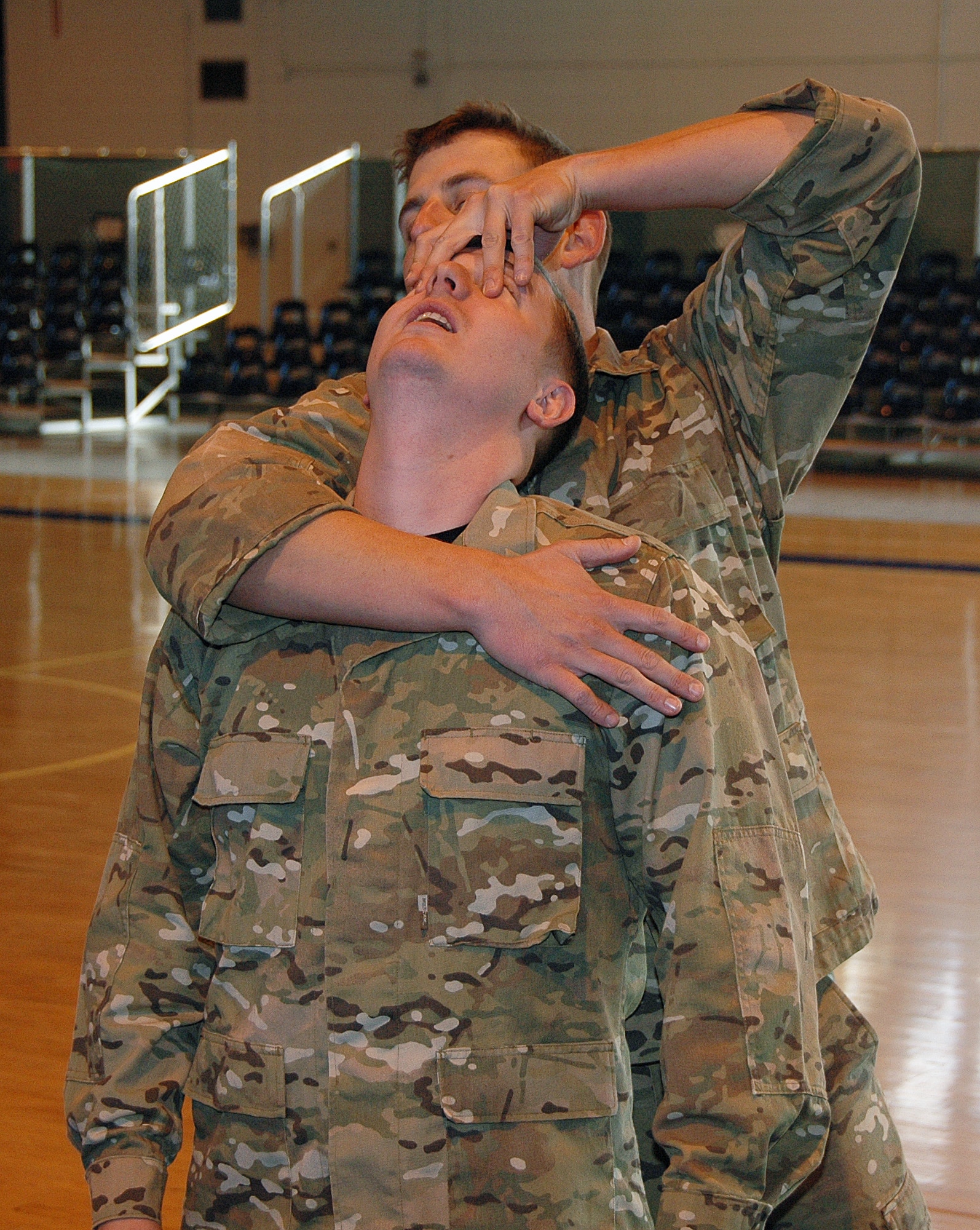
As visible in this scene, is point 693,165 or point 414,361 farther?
point 693,165

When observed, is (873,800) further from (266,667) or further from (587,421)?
(266,667)

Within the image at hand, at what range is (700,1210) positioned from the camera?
3.45 feet

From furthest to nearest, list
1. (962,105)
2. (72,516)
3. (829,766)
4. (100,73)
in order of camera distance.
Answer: (100,73), (962,105), (72,516), (829,766)

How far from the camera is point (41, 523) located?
30.5 feet

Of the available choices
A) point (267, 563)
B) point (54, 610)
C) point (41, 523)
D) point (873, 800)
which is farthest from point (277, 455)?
point (41, 523)

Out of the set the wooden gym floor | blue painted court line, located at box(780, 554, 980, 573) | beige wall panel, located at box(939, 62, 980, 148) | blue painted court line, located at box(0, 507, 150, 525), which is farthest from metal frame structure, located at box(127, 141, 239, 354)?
blue painted court line, located at box(780, 554, 980, 573)

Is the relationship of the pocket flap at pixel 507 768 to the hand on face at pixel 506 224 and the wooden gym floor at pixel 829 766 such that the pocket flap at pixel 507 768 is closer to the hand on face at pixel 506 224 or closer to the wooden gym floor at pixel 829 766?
the hand on face at pixel 506 224

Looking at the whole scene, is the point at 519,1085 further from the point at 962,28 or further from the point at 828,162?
the point at 962,28

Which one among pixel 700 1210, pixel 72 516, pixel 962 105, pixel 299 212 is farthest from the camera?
pixel 299 212

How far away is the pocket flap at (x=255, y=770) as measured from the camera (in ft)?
3.97

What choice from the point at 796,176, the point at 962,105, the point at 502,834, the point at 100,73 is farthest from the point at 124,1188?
the point at 100,73

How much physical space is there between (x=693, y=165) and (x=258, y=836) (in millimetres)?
751

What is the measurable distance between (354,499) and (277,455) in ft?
0.26

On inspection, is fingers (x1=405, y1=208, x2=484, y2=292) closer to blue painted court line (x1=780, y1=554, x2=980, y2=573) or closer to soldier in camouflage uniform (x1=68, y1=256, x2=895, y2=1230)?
soldier in camouflage uniform (x1=68, y1=256, x2=895, y2=1230)
